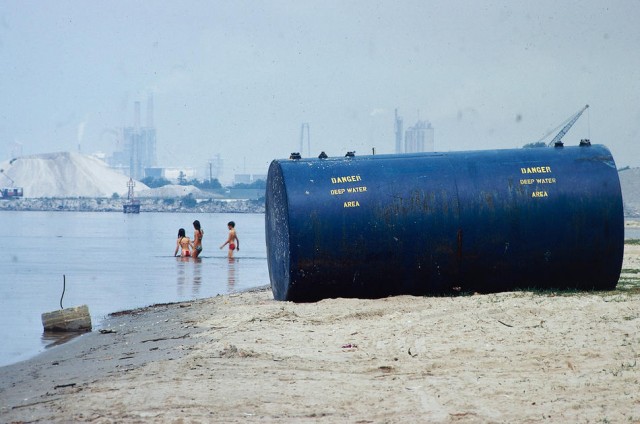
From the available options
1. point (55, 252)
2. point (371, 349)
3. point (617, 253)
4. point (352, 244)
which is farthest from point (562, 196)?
point (55, 252)

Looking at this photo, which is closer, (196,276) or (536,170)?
(536,170)

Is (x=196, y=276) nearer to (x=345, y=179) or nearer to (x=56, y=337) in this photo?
(x=56, y=337)

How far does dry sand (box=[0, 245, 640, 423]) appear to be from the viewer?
7.76m

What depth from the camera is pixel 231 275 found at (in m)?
29.0

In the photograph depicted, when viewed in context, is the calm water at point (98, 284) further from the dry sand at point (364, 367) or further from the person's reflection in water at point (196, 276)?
the dry sand at point (364, 367)

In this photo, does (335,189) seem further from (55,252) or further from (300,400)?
(55,252)

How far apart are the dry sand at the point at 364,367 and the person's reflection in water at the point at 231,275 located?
10684mm

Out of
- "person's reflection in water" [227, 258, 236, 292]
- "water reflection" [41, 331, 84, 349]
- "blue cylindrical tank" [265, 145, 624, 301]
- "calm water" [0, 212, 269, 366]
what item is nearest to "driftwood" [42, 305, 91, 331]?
→ "water reflection" [41, 331, 84, 349]

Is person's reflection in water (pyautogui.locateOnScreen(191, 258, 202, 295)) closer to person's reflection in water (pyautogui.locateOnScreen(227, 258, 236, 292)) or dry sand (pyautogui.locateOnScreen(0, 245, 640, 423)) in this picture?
person's reflection in water (pyautogui.locateOnScreen(227, 258, 236, 292))

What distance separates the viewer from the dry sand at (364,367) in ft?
25.5

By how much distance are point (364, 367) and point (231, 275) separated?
64.9ft

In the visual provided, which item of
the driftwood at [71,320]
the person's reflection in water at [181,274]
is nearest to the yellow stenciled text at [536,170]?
the driftwood at [71,320]

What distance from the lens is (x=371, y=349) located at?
10.4 m

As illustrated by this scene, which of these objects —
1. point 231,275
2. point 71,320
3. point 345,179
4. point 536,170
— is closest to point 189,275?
point 231,275
